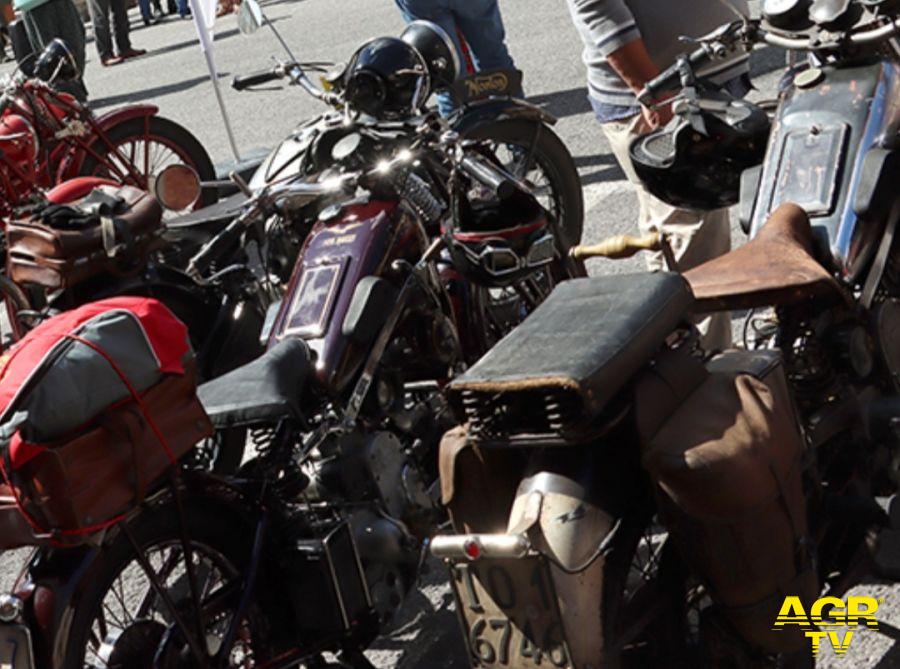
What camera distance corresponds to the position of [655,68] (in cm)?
506

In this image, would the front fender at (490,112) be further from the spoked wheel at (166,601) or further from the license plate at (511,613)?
the license plate at (511,613)

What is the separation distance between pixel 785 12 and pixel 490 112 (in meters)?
1.75

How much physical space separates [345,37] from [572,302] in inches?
449

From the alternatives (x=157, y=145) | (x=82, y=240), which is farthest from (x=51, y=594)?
(x=157, y=145)

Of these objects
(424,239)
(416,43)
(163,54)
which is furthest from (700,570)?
(163,54)

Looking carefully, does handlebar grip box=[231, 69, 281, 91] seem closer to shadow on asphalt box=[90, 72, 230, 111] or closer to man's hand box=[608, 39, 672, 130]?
man's hand box=[608, 39, 672, 130]

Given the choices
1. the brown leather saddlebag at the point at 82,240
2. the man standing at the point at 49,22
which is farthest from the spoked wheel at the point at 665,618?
the man standing at the point at 49,22

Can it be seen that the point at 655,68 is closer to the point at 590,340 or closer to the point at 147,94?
the point at 590,340

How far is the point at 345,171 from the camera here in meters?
4.72

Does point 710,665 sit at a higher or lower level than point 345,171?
lower

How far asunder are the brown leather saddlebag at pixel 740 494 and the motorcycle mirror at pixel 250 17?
9.73ft

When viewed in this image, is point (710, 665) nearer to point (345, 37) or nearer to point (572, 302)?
point (572, 302)

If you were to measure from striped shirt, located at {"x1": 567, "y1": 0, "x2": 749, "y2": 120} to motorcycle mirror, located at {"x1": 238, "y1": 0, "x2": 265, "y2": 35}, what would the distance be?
1.11m

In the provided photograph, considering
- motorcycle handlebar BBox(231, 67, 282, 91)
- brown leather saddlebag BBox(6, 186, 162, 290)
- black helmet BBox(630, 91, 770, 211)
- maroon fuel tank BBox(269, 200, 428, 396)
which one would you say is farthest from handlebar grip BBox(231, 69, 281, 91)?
black helmet BBox(630, 91, 770, 211)
